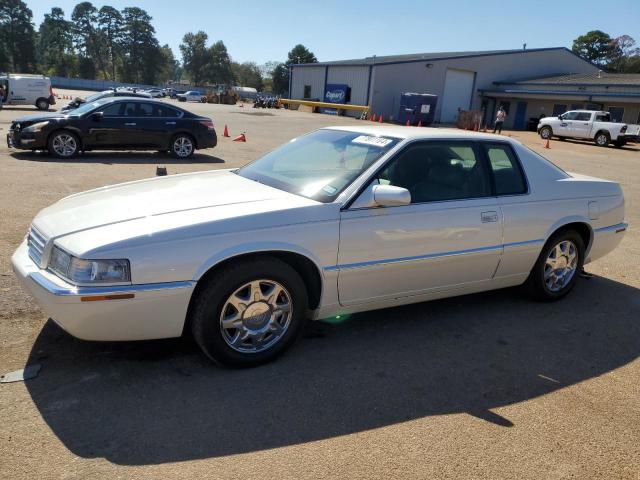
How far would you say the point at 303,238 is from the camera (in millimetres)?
3359

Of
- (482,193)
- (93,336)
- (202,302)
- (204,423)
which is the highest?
(482,193)

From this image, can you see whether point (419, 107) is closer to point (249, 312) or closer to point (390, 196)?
point (390, 196)

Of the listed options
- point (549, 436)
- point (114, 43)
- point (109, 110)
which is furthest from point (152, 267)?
point (114, 43)

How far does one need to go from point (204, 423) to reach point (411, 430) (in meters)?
1.16

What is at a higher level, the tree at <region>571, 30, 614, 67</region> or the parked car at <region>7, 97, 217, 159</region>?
the tree at <region>571, 30, 614, 67</region>

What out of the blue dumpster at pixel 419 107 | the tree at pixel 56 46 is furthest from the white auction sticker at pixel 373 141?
the tree at pixel 56 46

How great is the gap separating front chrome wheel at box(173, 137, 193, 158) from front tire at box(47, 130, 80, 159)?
2.29 meters

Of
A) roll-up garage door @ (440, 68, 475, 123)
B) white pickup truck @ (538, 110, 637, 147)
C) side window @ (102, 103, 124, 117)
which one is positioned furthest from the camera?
roll-up garage door @ (440, 68, 475, 123)

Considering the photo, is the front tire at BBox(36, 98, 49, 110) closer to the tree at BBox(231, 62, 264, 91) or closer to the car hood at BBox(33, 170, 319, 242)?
the car hood at BBox(33, 170, 319, 242)

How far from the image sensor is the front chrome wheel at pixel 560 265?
15.9ft

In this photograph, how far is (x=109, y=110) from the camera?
12062 millimetres

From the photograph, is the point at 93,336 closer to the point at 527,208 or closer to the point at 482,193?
the point at 482,193

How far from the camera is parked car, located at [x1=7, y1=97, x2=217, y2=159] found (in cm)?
1149

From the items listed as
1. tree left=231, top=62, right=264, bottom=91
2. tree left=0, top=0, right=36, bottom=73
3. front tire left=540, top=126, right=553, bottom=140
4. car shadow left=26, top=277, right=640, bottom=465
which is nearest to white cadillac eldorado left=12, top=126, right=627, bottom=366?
car shadow left=26, top=277, right=640, bottom=465
